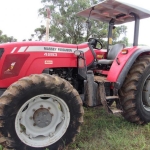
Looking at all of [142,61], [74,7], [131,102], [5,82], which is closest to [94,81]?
[131,102]

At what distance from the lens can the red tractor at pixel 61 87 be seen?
97.5 inches

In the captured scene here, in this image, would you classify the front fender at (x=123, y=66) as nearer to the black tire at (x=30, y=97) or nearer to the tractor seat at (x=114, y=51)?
the tractor seat at (x=114, y=51)

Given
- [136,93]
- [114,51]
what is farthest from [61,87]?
[114,51]

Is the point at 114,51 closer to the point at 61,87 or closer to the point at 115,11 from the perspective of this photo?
the point at 115,11

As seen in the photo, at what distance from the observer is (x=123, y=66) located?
3373 millimetres

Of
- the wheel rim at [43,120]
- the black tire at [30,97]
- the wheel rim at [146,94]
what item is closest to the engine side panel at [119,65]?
the wheel rim at [146,94]

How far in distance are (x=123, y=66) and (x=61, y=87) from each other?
1.28 m

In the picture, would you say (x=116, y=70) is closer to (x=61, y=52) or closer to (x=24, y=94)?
(x=61, y=52)

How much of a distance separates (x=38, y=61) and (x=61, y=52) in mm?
413

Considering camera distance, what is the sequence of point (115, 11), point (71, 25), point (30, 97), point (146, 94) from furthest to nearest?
point (71, 25), point (115, 11), point (146, 94), point (30, 97)

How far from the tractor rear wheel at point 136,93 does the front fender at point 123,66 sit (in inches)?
8.3

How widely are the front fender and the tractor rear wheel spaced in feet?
0.69

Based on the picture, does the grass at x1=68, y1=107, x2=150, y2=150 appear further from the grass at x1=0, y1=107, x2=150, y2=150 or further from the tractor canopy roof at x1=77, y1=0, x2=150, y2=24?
the tractor canopy roof at x1=77, y1=0, x2=150, y2=24

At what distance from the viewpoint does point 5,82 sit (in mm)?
2926
